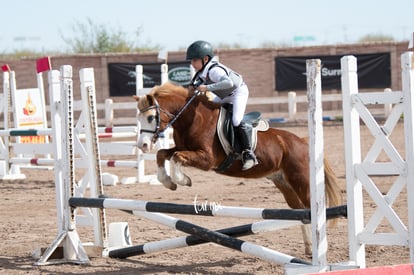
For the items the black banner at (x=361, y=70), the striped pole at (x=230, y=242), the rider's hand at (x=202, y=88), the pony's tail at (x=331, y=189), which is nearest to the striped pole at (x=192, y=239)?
the striped pole at (x=230, y=242)

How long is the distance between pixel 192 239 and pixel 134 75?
63.0 feet

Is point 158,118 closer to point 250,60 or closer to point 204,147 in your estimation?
point 204,147

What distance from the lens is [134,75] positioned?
2558 cm

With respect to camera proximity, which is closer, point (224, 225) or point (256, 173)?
point (256, 173)

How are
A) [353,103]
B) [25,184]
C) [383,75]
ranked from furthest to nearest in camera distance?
[383,75], [25,184], [353,103]

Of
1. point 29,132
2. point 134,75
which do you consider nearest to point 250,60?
point 134,75

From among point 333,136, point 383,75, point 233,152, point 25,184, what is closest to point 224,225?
point 233,152

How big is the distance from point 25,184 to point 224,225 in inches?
224

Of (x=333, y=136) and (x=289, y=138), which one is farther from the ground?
(x=289, y=138)

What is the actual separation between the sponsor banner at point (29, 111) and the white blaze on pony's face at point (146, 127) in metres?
7.91

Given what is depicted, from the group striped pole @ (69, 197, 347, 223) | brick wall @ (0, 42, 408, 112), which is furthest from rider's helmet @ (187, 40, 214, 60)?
brick wall @ (0, 42, 408, 112)

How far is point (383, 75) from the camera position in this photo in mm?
24047

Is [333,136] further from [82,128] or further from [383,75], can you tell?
[82,128]

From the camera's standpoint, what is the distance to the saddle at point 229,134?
7.59 m
